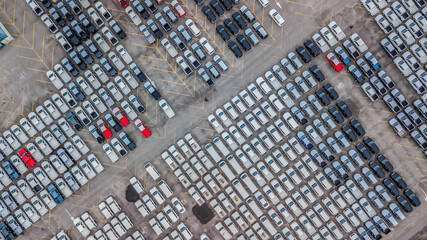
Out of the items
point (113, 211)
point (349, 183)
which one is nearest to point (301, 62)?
point (349, 183)

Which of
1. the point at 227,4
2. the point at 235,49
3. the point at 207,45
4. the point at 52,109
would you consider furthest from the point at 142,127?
the point at 227,4

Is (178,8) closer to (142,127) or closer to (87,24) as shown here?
(87,24)

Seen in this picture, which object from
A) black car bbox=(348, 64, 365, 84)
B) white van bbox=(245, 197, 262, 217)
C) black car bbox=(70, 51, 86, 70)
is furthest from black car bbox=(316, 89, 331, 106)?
black car bbox=(70, 51, 86, 70)

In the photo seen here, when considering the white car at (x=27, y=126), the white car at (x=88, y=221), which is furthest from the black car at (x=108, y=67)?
the white car at (x=88, y=221)

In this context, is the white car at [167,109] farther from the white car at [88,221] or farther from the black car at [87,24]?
the white car at [88,221]

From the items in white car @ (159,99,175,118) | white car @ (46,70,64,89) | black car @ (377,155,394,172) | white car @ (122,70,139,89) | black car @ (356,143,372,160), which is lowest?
black car @ (377,155,394,172)

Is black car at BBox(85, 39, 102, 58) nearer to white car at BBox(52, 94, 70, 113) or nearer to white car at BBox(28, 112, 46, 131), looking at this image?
white car at BBox(52, 94, 70, 113)

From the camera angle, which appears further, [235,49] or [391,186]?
[235,49]

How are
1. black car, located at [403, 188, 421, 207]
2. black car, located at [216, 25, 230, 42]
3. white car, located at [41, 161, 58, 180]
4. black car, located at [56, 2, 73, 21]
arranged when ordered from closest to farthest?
black car, located at [403, 188, 421, 207] < white car, located at [41, 161, 58, 180] < black car, located at [216, 25, 230, 42] < black car, located at [56, 2, 73, 21]
